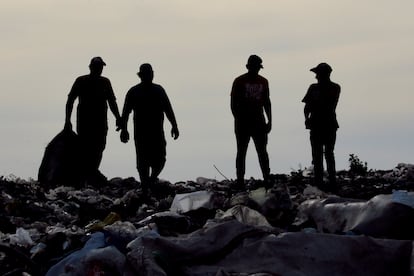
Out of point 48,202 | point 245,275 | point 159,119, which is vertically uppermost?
point 159,119

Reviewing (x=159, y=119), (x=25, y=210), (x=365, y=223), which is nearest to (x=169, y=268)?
(x=365, y=223)

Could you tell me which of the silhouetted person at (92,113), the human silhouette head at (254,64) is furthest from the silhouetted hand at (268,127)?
the silhouetted person at (92,113)

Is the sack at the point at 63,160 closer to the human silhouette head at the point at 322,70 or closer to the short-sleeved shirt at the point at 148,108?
the short-sleeved shirt at the point at 148,108

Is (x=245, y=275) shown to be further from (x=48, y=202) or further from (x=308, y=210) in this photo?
(x=48, y=202)

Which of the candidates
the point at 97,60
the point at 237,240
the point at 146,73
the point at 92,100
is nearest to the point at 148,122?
the point at 146,73

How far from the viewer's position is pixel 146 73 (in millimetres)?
12688

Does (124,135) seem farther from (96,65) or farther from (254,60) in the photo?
(254,60)

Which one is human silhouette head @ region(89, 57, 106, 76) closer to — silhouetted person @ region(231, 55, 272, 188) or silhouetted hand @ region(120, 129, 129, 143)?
silhouetted hand @ region(120, 129, 129, 143)

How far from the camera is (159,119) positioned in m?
13.1

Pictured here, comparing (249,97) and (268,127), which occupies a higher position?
(249,97)

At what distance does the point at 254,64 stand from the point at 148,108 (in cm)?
129

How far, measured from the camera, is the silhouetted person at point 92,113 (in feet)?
46.8

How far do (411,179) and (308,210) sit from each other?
6.87 meters

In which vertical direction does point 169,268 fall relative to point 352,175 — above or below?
below
